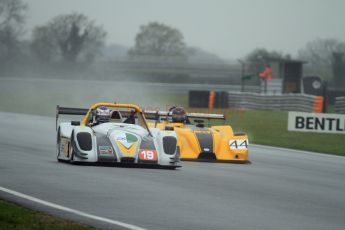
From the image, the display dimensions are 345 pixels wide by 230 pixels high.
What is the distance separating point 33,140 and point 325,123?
751cm

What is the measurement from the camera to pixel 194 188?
11.3m

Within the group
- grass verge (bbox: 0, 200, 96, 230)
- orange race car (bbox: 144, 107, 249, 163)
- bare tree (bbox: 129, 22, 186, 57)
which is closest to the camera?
grass verge (bbox: 0, 200, 96, 230)

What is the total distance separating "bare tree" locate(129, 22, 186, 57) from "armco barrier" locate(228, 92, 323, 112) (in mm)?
43328

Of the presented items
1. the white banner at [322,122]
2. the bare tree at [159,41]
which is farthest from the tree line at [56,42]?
the white banner at [322,122]

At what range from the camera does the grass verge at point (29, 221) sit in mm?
8172

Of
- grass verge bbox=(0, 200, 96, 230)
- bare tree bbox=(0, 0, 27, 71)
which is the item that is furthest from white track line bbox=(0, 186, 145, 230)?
bare tree bbox=(0, 0, 27, 71)

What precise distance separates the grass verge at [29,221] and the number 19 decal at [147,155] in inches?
178

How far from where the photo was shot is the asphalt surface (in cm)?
891

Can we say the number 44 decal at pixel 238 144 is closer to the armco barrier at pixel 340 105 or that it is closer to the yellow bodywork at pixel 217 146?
the yellow bodywork at pixel 217 146

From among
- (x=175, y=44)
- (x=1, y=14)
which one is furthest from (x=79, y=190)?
(x=175, y=44)

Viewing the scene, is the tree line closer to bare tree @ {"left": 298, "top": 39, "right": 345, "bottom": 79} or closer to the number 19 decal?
bare tree @ {"left": 298, "top": 39, "right": 345, "bottom": 79}

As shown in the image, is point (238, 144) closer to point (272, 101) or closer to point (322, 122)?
point (322, 122)

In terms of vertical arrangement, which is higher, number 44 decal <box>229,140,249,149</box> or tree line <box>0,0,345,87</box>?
tree line <box>0,0,345,87</box>

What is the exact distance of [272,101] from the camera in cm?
3800
